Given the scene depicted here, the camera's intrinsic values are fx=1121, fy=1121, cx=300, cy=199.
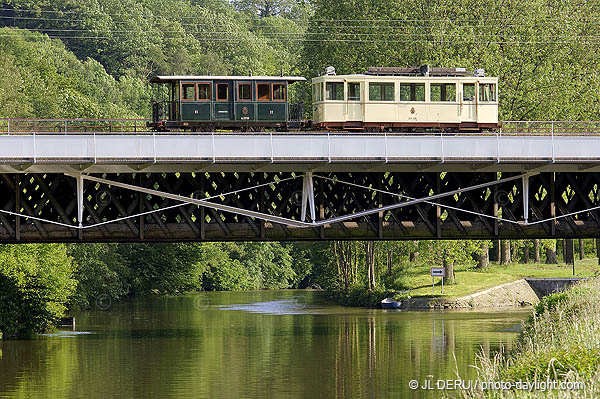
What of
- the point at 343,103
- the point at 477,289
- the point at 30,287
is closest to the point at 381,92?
the point at 343,103

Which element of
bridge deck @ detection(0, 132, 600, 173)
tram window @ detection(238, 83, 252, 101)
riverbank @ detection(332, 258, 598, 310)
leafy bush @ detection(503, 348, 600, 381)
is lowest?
riverbank @ detection(332, 258, 598, 310)

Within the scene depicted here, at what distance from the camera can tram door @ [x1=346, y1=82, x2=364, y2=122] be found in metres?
56.4

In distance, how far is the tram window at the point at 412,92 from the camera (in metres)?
57.6

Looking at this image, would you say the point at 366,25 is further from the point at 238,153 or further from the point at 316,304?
the point at 238,153

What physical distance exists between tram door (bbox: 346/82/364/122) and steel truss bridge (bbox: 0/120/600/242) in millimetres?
6072

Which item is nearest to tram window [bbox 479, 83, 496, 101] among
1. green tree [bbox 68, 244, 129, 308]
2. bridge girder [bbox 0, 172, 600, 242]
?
bridge girder [bbox 0, 172, 600, 242]

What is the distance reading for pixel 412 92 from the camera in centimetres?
5772

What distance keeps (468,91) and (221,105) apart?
13.3 meters

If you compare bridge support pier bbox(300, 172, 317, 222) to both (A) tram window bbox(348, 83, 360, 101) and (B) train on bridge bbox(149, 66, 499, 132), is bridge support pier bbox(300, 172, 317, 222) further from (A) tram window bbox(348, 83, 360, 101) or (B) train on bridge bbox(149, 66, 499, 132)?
(A) tram window bbox(348, 83, 360, 101)

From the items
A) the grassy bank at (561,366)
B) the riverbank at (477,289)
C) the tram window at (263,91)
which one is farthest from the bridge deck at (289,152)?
the riverbank at (477,289)

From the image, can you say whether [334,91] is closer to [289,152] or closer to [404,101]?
[404,101]

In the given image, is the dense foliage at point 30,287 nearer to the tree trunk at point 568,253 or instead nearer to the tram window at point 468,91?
the tram window at point 468,91

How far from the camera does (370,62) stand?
302 feet

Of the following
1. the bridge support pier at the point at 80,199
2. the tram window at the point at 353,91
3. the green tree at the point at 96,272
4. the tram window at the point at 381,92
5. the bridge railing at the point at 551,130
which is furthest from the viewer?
the green tree at the point at 96,272
